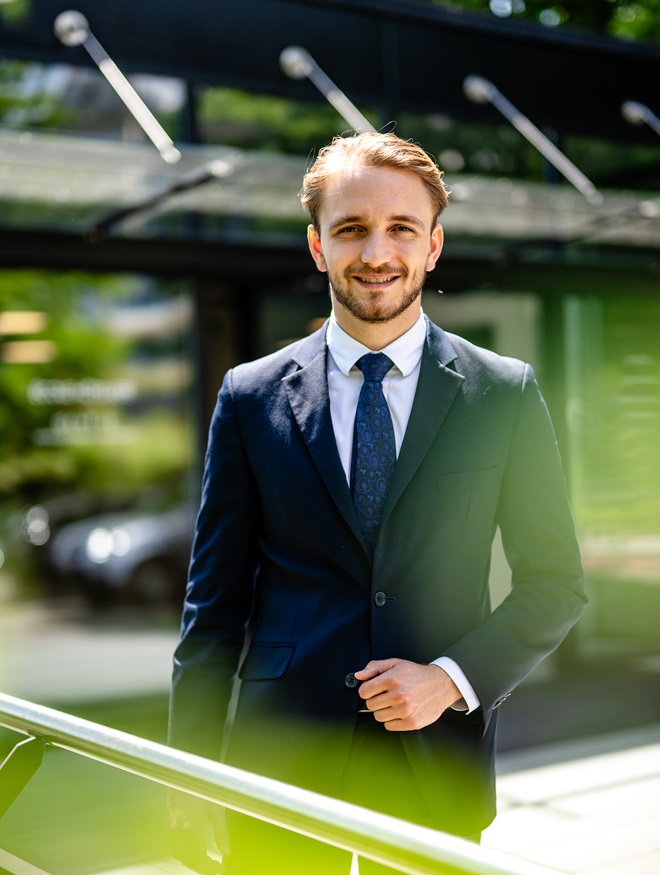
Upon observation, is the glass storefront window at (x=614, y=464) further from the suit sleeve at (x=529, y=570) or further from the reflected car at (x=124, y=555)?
Result: the suit sleeve at (x=529, y=570)

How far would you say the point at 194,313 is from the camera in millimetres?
7035

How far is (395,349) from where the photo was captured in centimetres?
198

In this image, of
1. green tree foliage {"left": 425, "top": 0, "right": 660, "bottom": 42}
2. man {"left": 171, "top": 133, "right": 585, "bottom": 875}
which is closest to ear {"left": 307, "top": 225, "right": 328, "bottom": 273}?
man {"left": 171, "top": 133, "right": 585, "bottom": 875}

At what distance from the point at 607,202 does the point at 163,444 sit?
336 centimetres

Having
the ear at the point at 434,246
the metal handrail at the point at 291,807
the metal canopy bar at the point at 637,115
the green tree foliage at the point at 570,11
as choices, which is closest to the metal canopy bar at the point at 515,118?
the metal canopy bar at the point at 637,115

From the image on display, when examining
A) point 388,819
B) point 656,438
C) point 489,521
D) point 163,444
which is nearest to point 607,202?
point 656,438

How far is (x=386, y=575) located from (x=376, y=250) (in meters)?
0.52

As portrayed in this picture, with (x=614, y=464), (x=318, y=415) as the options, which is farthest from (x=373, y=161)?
(x=614, y=464)

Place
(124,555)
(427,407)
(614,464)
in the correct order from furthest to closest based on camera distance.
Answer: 1. (124,555)
2. (614,464)
3. (427,407)

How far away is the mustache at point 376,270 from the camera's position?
1843 millimetres

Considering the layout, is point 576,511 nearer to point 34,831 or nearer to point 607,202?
point 607,202

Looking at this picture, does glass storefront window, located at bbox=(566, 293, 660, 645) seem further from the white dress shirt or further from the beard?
the beard

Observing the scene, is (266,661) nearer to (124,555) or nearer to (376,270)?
(376,270)

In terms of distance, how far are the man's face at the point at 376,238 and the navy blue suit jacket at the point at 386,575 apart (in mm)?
157
